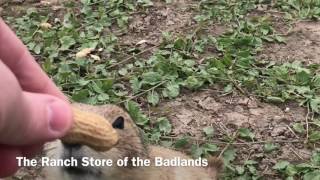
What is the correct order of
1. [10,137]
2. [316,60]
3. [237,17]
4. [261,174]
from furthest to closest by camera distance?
[237,17] < [316,60] < [261,174] < [10,137]

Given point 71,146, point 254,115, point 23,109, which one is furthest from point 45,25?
point 23,109

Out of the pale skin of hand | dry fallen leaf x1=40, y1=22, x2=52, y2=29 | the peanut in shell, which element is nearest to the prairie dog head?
the peanut in shell

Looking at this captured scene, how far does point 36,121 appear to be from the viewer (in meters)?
1.66

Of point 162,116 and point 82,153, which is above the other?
point 82,153

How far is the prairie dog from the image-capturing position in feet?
7.75

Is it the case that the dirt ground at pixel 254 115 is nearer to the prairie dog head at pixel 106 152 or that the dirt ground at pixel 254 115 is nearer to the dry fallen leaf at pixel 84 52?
the dry fallen leaf at pixel 84 52

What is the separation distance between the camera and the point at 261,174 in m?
3.41

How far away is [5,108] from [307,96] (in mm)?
2535

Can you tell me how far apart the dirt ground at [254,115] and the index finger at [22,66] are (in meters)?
1.52

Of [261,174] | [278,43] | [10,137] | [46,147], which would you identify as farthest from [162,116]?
[10,137]

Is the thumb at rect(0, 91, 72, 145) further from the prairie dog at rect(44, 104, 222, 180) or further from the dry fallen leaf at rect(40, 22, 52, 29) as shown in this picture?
the dry fallen leaf at rect(40, 22, 52, 29)

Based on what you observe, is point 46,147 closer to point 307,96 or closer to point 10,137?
point 10,137

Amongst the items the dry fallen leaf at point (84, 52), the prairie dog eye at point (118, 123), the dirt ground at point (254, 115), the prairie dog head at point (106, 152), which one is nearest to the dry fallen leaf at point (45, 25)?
the dry fallen leaf at point (84, 52)

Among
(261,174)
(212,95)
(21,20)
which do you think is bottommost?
(261,174)
